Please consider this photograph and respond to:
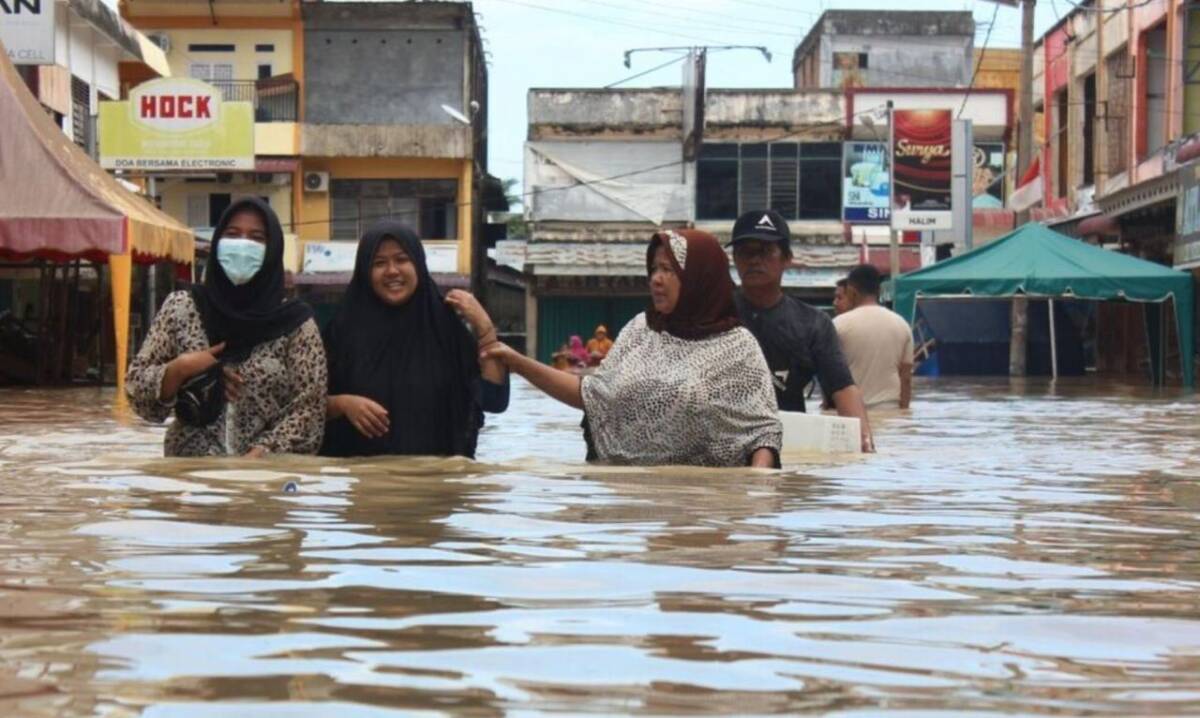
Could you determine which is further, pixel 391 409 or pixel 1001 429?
pixel 1001 429

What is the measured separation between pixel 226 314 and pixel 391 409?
2.15 ft

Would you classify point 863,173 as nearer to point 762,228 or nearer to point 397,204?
point 397,204

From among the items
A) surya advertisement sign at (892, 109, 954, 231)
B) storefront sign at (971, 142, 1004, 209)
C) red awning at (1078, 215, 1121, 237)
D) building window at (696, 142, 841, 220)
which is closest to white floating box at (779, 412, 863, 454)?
surya advertisement sign at (892, 109, 954, 231)

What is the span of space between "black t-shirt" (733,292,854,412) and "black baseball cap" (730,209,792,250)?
24cm

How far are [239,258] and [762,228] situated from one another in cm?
204

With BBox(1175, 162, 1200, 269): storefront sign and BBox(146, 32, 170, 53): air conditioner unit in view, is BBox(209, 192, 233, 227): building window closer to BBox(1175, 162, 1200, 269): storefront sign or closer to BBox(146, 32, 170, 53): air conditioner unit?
BBox(146, 32, 170, 53): air conditioner unit

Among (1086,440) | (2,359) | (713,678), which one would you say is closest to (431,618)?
(713,678)

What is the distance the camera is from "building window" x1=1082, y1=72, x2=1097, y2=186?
35.5 meters

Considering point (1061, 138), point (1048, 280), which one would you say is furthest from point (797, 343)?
point (1061, 138)

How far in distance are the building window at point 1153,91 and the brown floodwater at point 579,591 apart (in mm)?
24263

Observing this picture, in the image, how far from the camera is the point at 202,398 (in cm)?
686

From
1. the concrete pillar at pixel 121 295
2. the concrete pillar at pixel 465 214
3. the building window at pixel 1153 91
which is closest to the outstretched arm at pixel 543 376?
the concrete pillar at pixel 121 295

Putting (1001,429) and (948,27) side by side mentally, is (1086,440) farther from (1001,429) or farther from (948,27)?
(948,27)

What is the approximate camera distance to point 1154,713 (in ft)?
9.11
